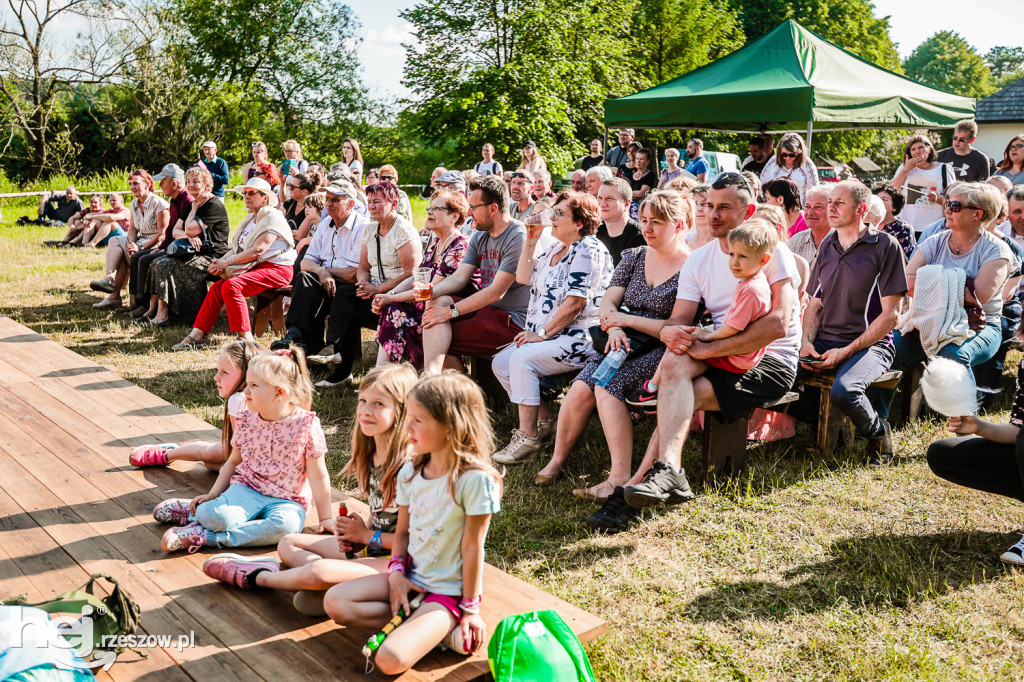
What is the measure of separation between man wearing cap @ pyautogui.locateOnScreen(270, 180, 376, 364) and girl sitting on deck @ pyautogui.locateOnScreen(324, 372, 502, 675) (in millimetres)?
3652

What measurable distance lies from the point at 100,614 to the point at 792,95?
8732 millimetres

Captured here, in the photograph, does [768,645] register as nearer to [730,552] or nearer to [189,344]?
[730,552]

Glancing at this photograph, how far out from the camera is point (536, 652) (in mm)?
2152

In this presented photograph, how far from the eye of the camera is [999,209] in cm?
474

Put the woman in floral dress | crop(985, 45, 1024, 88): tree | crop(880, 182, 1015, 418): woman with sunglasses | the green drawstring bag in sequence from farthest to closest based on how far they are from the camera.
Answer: crop(985, 45, 1024, 88): tree < the woman in floral dress < crop(880, 182, 1015, 418): woman with sunglasses < the green drawstring bag

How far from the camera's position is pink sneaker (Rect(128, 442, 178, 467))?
3.63m

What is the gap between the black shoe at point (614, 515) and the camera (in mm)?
3535

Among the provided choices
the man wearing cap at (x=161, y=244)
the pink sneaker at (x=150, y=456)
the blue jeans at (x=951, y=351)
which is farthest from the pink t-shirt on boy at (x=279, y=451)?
the man wearing cap at (x=161, y=244)

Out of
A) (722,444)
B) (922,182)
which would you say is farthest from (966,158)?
(722,444)

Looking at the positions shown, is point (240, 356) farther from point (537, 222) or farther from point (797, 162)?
point (797, 162)

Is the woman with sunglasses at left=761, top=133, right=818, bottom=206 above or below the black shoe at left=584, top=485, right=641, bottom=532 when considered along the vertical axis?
above

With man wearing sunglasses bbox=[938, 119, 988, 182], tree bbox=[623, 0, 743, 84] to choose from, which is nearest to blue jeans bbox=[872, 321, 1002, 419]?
man wearing sunglasses bbox=[938, 119, 988, 182]

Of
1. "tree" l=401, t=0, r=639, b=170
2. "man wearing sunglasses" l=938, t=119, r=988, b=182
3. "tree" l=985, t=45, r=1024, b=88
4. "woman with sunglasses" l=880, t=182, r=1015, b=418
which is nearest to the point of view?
"woman with sunglasses" l=880, t=182, r=1015, b=418

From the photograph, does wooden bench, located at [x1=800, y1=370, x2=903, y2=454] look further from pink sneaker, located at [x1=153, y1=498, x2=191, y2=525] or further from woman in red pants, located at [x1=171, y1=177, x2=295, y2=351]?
woman in red pants, located at [x1=171, y1=177, x2=295, y2=351]
